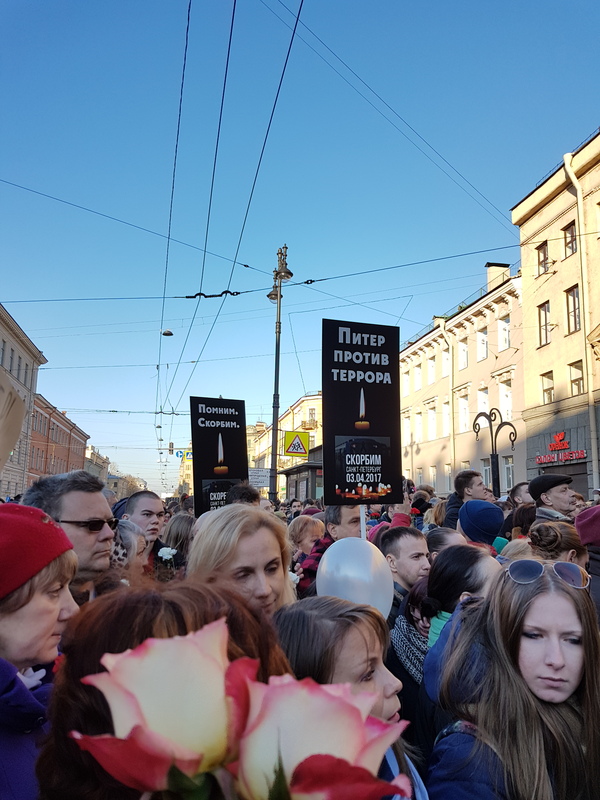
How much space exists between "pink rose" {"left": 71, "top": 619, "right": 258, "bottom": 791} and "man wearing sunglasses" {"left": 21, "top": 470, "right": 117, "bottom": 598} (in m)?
2.56

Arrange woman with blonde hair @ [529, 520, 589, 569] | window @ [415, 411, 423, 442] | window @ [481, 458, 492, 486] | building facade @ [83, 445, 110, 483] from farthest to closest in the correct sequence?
1. building facade @ [83, 445, 110, 483]
2. window @ [415, 411, 423, 442]
3. window @ [481, 458, 492, 486]
4. woman with blonde hair @ [529, 520, 589, 569]

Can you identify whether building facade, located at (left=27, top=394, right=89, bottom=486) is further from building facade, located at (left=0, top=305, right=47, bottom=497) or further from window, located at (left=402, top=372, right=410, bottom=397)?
window, located at (left=402, top=372, right=410, bottom=397)

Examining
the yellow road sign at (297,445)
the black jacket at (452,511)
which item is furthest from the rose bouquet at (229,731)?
the yellow road sign at (297,445)

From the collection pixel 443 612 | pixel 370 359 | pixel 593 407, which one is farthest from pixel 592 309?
pixel 443 612

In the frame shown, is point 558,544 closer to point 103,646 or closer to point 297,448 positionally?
point 103,646

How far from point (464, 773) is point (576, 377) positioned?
24077 millimetres

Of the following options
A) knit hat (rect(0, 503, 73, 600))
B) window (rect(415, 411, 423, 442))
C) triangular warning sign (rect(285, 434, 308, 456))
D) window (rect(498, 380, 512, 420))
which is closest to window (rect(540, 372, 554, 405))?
window (rect(498, 380, 512, 420))

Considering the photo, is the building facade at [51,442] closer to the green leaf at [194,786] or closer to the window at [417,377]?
the window at [417,377]

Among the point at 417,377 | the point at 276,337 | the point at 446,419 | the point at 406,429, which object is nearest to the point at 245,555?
the point at 276,337

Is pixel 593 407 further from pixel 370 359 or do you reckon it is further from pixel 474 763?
pixel 474 763

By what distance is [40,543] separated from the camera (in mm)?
1768

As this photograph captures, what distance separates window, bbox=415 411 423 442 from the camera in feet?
126

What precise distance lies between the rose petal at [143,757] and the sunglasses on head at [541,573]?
6.14ft

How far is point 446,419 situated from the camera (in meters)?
34.8
